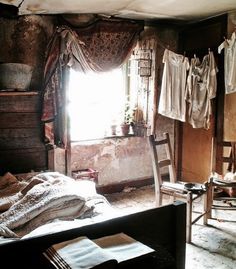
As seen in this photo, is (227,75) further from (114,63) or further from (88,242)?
(88,242)

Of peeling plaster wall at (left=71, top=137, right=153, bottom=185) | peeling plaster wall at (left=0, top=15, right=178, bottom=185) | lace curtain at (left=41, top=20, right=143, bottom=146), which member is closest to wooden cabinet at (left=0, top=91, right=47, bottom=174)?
lace curtain at (left=41, top=20, right=143, bottom=146)

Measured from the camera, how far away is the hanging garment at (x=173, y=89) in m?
4.72

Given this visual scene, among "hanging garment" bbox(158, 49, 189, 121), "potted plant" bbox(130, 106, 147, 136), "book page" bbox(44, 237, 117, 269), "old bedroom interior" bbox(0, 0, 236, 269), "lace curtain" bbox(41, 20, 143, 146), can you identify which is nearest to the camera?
"book page" bbox(44, 237, 117, 269)

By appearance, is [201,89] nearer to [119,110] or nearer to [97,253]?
[119,110]

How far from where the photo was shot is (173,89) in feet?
15.7

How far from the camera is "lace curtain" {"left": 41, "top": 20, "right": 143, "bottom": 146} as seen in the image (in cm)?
379

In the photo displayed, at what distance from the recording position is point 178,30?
5176mm

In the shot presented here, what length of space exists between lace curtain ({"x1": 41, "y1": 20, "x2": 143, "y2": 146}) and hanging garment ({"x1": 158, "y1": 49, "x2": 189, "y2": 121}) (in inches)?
24.2

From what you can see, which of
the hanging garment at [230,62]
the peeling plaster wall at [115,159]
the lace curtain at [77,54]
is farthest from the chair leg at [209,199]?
the lace curtain at [77,54]

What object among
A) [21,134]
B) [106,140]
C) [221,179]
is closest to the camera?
[21,134]

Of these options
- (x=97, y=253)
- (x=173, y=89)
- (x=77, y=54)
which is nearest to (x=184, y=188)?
(x=173, y=89)

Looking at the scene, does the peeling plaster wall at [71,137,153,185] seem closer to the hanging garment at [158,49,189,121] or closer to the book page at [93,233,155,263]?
the hanging garment at [158,49,189,121]

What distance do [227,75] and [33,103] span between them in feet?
8.05

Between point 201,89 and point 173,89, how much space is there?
404mm
